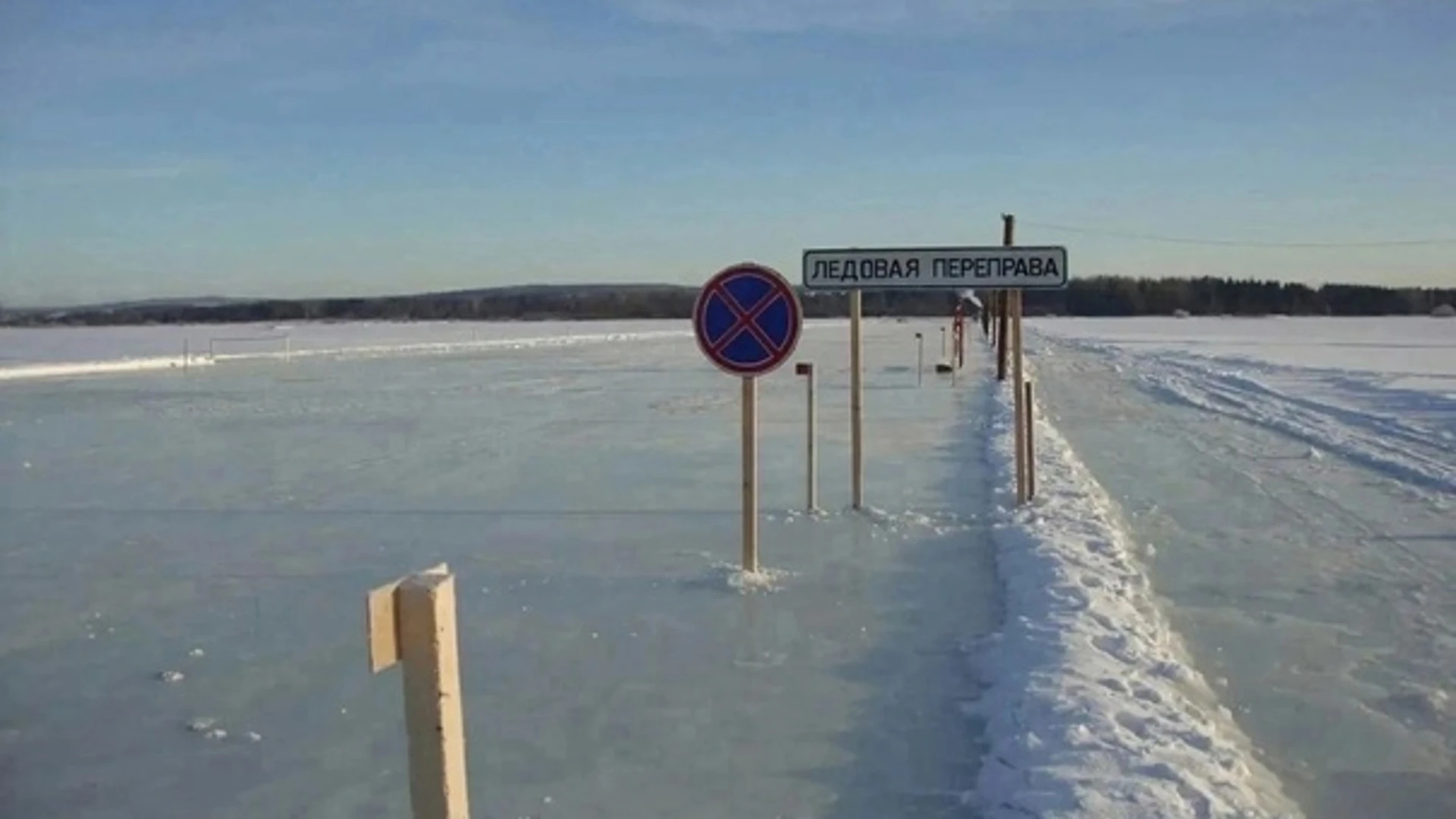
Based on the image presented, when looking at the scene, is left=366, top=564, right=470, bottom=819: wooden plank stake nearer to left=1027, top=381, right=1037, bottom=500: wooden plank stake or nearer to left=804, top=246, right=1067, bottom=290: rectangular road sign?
left=804, top=246, right=1067, bottom=290: rectangular road sign

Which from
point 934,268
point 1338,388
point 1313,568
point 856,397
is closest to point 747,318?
point 934,268

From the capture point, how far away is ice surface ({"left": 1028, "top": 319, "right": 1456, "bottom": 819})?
527 centimetres

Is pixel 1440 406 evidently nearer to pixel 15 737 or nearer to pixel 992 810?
pixel 992 810

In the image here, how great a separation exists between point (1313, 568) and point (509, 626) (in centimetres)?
539

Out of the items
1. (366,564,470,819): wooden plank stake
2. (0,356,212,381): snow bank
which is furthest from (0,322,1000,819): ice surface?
(0,356,212,381): snow bank

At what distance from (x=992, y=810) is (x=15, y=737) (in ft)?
12.9

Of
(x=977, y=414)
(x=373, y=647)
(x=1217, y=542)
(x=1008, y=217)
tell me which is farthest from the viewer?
(x=1008, y=217)

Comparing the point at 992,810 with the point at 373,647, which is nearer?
the point at 373,647

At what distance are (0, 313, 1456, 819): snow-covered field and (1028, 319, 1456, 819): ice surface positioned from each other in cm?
4

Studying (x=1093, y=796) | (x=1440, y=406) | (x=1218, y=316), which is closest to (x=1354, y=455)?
(x=1440, y=406)

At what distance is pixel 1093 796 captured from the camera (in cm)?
441

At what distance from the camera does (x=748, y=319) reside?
8.16 m

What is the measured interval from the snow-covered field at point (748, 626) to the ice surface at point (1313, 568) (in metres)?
0.04

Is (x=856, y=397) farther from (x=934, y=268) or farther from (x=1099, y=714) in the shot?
(x=1099, y=714)
